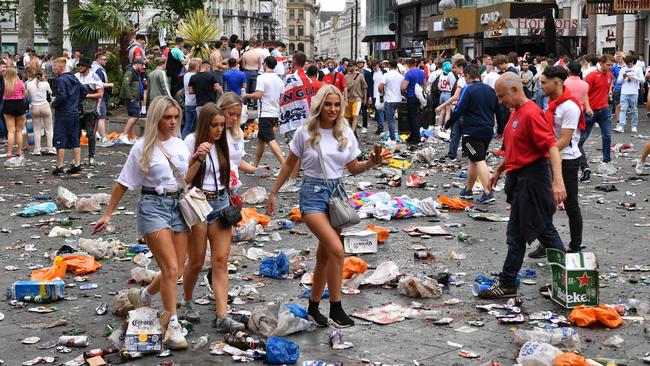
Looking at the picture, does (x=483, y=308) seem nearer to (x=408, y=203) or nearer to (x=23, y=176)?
(x=408, y=203)

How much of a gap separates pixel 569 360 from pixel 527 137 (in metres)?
2.40

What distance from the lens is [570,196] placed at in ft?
28.3

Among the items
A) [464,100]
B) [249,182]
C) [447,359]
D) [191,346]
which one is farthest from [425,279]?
[249,182]

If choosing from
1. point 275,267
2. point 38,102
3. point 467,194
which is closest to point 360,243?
point 275,267

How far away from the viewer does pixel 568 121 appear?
854cm

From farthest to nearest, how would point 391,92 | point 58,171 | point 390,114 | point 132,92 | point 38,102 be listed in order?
point 391,92, point 390,114, point 132,92, point 38,102, point 58,171

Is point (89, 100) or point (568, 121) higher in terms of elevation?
point (89, 100)

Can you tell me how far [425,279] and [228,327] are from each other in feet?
6.47

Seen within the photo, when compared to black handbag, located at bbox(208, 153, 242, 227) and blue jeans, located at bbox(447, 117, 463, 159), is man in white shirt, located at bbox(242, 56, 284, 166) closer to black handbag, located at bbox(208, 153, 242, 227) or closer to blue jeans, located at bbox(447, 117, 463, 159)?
blue jeans, located at bbox(447, 117, 463, 159)

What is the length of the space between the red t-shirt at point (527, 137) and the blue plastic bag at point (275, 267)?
2.21 meters

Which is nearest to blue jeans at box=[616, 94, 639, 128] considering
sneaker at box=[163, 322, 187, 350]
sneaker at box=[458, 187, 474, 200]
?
sneaker at box=[458, 187, 474, 200]

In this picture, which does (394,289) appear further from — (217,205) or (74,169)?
(74,169)

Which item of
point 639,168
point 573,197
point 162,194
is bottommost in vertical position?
point 639,168

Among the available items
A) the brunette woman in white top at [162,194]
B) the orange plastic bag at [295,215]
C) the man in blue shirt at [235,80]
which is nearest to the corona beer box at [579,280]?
the brunette woman in white top at [162,194]
